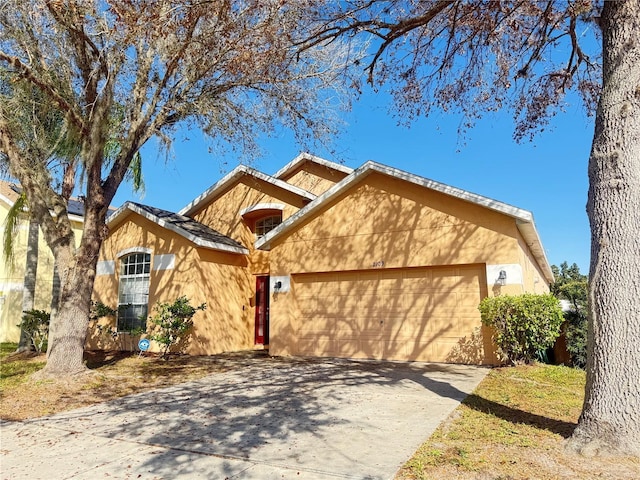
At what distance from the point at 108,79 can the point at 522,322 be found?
1016cm

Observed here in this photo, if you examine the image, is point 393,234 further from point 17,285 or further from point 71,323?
point 17,285

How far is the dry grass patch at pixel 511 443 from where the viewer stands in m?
3.97

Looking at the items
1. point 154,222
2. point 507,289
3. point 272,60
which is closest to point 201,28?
point 272,60

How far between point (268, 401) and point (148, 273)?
858 centimetres

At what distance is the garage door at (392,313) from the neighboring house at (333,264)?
0.09ft

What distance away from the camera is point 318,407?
21.8 feet

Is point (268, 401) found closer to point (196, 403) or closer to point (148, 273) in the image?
point (196, 403)

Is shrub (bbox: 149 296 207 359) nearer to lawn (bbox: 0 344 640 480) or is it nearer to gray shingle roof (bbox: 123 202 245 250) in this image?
lawn (bbox: 0 344 640 480)

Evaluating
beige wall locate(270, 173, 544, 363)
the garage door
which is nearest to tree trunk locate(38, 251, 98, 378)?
beige wall locate(270, 173, 544, 363)

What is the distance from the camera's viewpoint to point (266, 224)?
1589cm

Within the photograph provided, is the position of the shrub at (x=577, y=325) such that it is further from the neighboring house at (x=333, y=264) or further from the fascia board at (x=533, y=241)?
the fascia board at (x=533, y=241)

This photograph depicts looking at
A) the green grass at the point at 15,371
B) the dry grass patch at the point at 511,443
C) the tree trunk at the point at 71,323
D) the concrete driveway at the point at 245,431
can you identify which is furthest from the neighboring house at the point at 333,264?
the tree trunk at the point at 71,323

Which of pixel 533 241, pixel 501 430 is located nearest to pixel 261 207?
pixel 533 241

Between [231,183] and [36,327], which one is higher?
[231,183]
